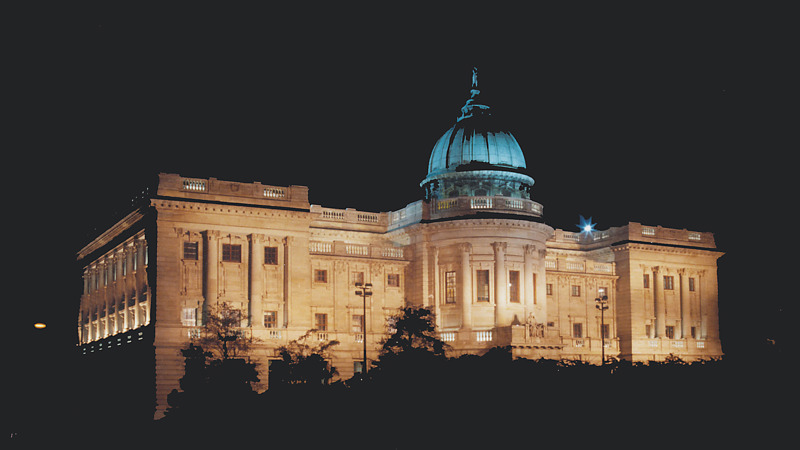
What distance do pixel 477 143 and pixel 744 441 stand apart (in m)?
42.7

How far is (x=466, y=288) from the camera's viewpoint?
281ft

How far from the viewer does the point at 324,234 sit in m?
88.2

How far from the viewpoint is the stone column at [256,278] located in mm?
78062

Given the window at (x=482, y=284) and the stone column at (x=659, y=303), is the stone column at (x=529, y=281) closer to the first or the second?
the window at (x=482, y=284)

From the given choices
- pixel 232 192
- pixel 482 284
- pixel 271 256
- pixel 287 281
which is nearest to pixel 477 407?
pixel 287 281


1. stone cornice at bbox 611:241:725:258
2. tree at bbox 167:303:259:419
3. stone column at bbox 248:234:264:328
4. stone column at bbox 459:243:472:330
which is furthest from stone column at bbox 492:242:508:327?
tree at bbox 167:303:259:419

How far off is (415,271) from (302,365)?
1776 cm

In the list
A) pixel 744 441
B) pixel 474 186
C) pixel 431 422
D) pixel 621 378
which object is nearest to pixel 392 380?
pixel 431 422

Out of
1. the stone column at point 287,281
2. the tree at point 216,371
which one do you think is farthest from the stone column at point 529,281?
the tree at point 216,371

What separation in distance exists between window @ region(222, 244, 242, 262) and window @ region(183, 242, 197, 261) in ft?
6.71

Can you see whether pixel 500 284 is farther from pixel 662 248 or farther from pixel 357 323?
pixel 662 248

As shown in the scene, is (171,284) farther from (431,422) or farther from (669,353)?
(669,353)

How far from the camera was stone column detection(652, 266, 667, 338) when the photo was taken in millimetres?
99000

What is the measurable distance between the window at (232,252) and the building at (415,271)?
0.09m
